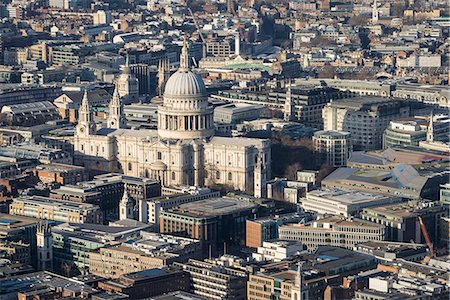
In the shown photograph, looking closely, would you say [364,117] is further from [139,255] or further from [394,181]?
[139,255]

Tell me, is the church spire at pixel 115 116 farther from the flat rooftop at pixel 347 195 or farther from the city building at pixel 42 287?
the city building at pixel 42 287

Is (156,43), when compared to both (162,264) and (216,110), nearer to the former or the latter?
(216,110)

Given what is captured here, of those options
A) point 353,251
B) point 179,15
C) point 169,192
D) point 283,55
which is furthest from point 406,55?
point 353,251

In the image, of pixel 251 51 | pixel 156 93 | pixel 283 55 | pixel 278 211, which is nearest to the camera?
pixel 278 211

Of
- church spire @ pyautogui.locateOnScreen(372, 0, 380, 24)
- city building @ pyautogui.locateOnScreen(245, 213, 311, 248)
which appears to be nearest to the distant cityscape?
city building @ pyautogui.locateOnScreen(245, 213, 311, 248)

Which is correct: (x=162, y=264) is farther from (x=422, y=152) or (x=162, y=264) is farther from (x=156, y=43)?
(x=156, y=43)

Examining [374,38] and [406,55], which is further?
[374,38]

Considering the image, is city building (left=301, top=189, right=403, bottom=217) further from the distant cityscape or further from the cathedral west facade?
the cathedral west facade

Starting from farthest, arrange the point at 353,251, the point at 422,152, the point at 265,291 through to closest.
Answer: the point at 422,152 → the point at 353,251 → the point at 265,291
